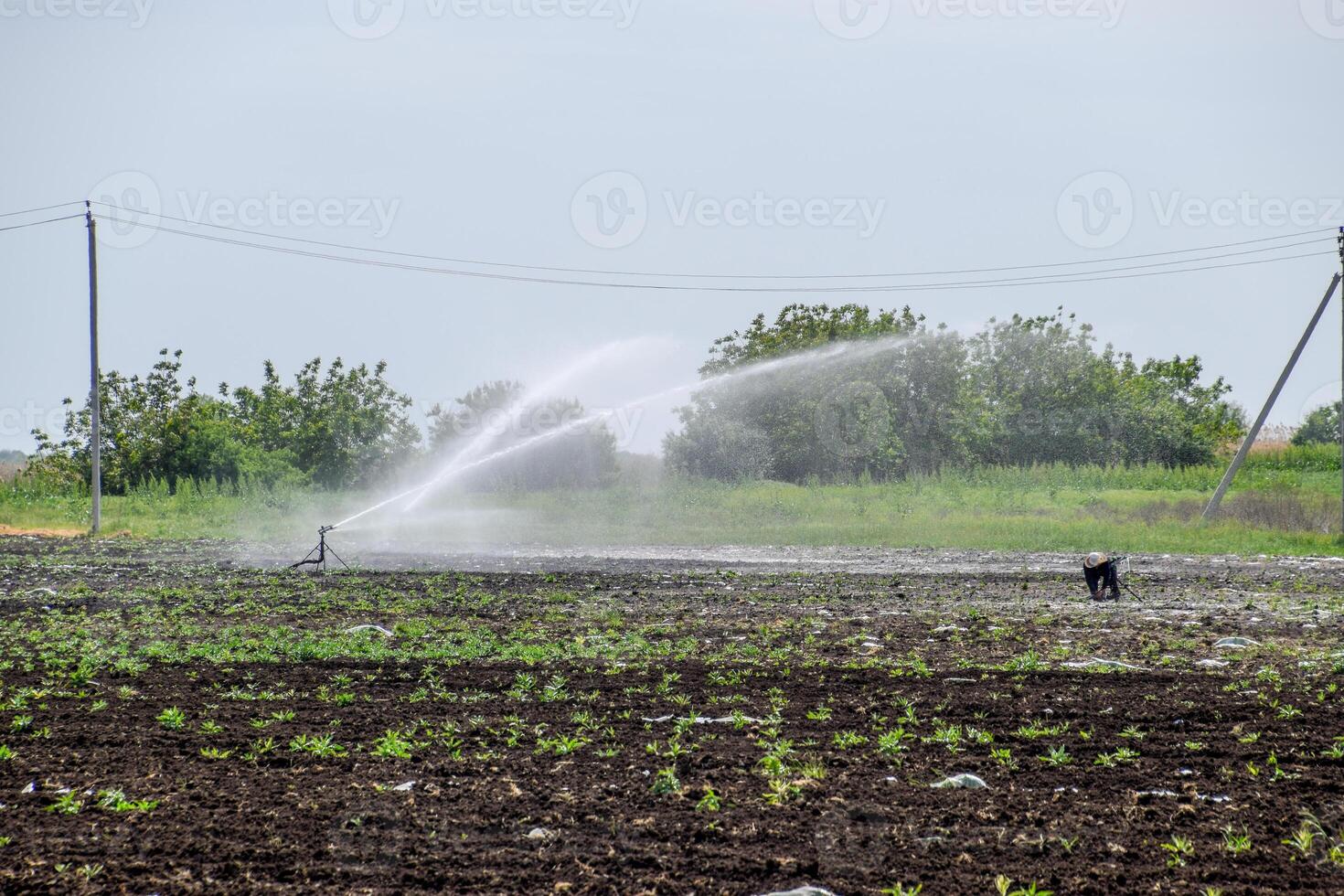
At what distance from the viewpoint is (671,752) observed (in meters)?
6.77

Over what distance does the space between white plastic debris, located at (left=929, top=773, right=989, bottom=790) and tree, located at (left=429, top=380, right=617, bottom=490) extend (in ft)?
127

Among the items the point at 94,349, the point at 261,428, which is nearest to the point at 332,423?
the point at 261,428

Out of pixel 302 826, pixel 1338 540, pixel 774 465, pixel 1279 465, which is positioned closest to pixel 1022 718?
pixel 302 826

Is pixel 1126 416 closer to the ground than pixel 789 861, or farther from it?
farther from it

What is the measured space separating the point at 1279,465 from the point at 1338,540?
2598 centimetres

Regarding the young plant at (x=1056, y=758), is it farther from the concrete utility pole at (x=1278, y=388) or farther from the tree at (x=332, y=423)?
the tree at (x=332, y=423)

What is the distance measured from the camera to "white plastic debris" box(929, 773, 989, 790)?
604 centimetres

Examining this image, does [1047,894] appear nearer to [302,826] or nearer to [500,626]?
[302,826]

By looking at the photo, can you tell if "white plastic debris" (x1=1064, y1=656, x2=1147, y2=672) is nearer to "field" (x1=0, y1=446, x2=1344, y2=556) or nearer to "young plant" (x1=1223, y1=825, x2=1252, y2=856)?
"young plant" (x1=1223, y1=825, x2=1252, y2=856)

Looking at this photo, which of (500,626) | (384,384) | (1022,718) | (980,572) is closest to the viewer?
(1022,718)

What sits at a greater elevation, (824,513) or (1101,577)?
(824,513)

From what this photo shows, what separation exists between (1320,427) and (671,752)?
92.4 m

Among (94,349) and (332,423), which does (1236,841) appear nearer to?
(94,349)

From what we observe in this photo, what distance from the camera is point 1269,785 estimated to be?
602cm
